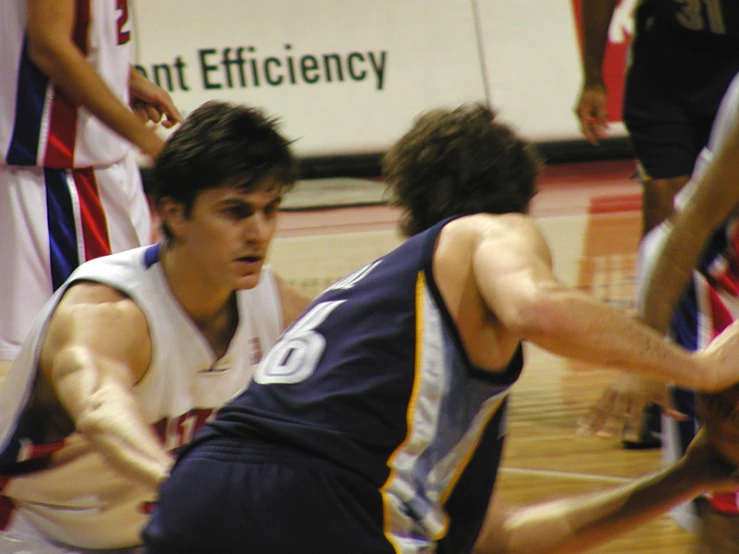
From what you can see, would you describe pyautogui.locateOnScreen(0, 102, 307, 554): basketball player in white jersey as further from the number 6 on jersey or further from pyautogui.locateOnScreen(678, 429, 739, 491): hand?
pyautogui.locateOnScreen(678, 429, 739, 491): hand

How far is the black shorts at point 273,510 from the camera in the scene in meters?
1.77


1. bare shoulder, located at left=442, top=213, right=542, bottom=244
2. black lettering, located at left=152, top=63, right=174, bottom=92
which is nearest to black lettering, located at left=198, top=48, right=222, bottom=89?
black lettering, located at left=152, top=63, right=174, bottom=92

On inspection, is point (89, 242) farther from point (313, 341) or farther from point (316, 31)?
point (316, 31)

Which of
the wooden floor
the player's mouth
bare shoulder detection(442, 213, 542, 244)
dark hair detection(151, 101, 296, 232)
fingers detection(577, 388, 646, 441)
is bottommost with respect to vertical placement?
the wooden floor

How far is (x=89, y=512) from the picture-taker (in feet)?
8.41

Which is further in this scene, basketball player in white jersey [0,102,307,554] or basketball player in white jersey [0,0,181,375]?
basketball player in white jersey [0,0,181,375]

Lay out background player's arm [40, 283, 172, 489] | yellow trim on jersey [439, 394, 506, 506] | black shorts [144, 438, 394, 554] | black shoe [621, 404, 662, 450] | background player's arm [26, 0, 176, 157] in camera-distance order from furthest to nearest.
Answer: black shoe [621, 404, 662, 450] → background player's arm [26, 0, 176, 157] → background player's arm [40, 283, 172, 489] → yellow trim on jersey [439, 394, 506, 506] → black shorts [144, 438, 394, 554]

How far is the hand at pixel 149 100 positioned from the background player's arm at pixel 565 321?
2.19 meters

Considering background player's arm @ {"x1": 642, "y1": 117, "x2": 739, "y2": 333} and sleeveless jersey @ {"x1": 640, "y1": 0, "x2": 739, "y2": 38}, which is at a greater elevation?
sleeveless jersey @ {"x1": 640, "y1": 0, "x2": 739, "y2": 38}

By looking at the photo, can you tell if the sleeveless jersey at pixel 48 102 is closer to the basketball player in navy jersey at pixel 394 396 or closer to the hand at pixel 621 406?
the basketball player in navy jersey at pixel 394 396

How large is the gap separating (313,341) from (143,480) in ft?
1.37

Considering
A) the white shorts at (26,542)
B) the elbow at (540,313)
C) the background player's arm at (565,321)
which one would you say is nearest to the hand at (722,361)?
the background player's arm at (565,321)

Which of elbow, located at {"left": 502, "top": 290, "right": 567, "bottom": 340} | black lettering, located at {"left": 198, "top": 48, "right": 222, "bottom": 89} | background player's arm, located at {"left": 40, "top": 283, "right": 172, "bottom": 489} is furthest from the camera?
black lettering, located at {"left": 198, "top": 48, "right": 222, "bottom": 89}

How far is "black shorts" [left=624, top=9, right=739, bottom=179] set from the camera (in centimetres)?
379
